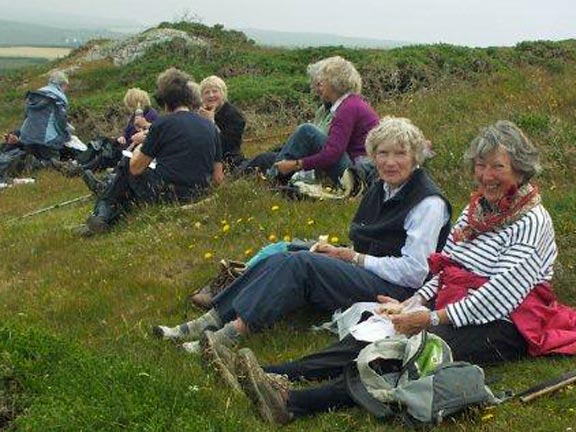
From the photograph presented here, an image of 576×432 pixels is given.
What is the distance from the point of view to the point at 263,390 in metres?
4.60

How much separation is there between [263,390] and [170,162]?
505 cm

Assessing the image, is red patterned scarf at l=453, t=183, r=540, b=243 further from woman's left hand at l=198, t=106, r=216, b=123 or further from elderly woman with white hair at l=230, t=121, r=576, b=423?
woman's left hand at l=198, t=106, r=216, b=123

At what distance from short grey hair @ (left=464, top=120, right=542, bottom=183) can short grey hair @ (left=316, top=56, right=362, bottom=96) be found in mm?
3941

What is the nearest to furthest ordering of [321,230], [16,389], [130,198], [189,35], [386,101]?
[16,389] < [321,230] < [130,198] < [386,101] < [189,35]

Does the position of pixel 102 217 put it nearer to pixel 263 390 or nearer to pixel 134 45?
pixel 263 390

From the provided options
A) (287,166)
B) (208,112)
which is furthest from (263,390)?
(208,112)

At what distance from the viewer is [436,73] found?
20188mm

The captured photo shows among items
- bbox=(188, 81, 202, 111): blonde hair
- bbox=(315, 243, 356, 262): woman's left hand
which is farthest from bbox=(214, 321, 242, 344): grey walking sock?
bbox=(188, 81, 202, 111): blonde hair

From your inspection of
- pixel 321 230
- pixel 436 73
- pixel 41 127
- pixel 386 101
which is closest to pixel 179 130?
pixel 321 230

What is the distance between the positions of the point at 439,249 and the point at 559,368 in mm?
1245

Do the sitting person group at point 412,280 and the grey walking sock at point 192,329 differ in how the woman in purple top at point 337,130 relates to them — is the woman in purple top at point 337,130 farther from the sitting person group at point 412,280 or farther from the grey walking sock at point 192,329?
the grey walking sock at point 192,329

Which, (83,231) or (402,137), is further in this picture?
(83,231)

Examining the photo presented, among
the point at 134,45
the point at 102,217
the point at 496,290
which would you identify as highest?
the point at 496,290

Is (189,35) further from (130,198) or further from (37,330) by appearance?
(37,330)
